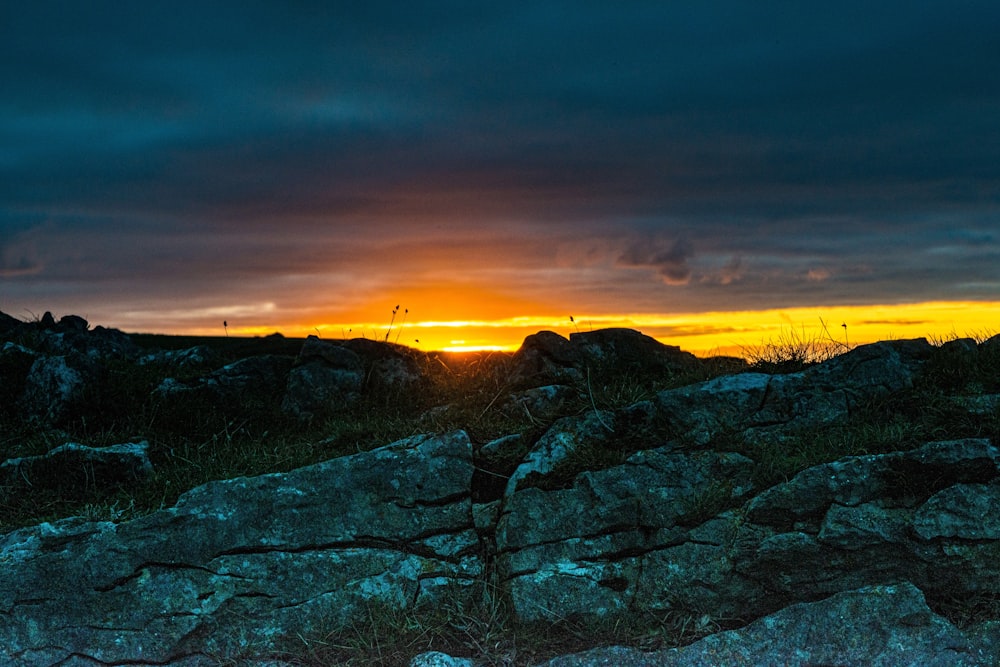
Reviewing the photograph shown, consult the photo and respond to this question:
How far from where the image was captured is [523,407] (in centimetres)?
1029

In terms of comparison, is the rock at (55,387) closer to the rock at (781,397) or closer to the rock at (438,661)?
the rock at (438,661)

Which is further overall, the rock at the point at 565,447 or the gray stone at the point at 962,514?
the rock at the point at 565,447

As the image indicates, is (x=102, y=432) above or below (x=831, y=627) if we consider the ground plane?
above

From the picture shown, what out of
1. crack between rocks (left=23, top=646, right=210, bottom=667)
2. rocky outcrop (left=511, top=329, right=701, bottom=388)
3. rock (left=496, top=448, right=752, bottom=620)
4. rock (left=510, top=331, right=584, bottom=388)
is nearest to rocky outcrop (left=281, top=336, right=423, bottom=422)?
rock (left=510, top=331, right=584, bottom=388)

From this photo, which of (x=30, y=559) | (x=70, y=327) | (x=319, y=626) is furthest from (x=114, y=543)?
(x=70, y=327)

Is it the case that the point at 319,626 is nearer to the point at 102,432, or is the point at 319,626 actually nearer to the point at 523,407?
the point at 523,407

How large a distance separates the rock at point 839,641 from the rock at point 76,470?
254 inches

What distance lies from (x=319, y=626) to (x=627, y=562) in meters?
2.92

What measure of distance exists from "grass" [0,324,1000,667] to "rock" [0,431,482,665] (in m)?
0.31

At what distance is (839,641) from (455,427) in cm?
441

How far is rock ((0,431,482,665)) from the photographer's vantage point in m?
8.09

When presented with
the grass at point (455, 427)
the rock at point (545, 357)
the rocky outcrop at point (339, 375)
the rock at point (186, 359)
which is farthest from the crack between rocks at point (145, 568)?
the rock at point (186, 359)

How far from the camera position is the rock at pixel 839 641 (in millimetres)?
7383

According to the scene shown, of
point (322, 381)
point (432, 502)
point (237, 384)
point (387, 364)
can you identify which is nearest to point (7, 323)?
point (237, 384)
